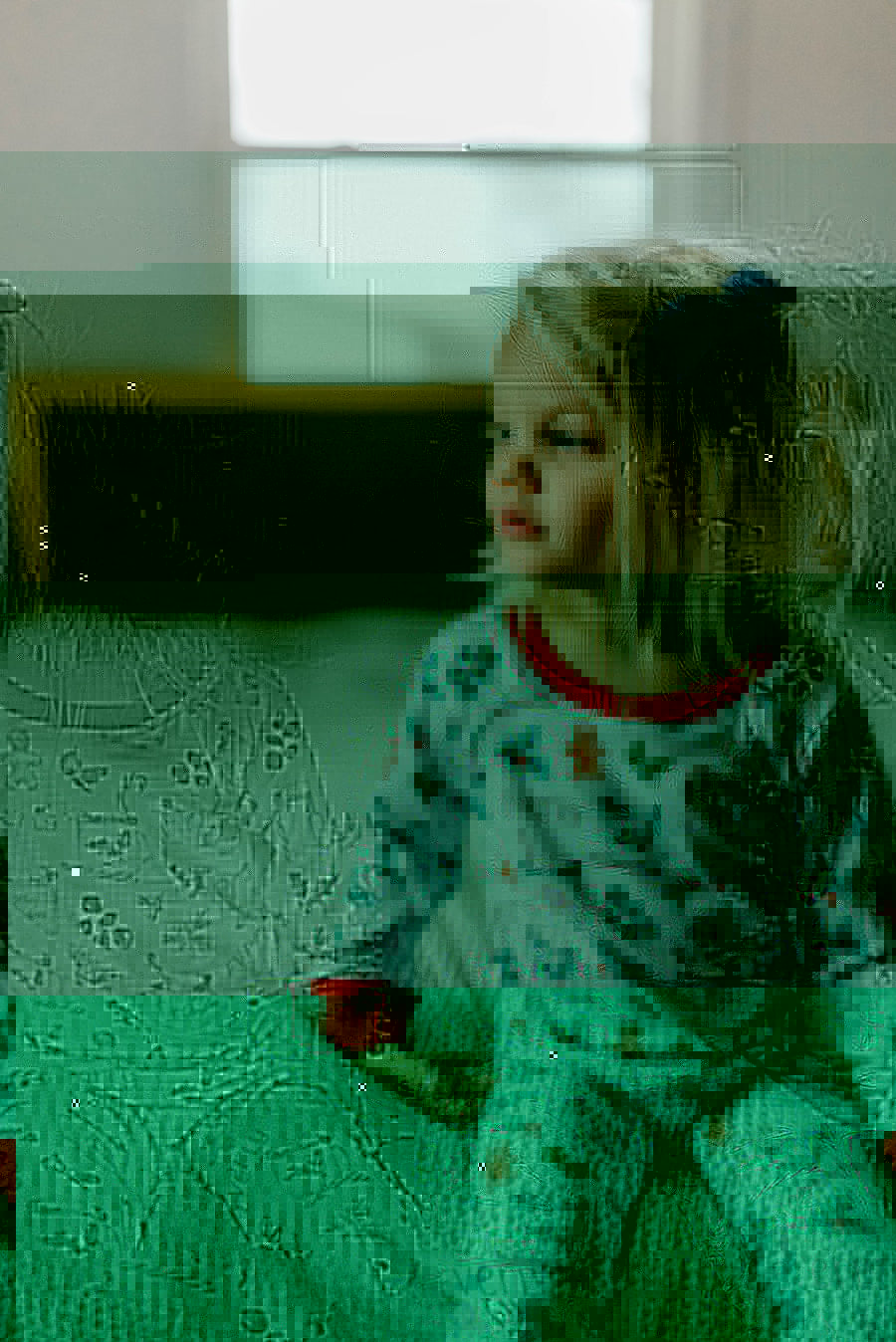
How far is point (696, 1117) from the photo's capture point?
72cm

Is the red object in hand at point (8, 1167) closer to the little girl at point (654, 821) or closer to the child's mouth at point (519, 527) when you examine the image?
the little girl at point (654, 821)

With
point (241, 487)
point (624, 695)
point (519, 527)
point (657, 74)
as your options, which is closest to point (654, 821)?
point (624, 695)

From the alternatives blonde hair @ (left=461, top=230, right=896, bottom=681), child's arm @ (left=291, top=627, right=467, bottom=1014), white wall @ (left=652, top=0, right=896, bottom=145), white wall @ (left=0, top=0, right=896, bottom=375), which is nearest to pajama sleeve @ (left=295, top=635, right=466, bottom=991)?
child's arm @ (left=291, top=627, right=467, bottom=1014)

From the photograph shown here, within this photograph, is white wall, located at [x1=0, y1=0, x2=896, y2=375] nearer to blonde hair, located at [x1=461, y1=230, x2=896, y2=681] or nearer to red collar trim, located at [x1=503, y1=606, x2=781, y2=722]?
blonde hair, located at [x1=461, y1=230, x2=896, y2=681]

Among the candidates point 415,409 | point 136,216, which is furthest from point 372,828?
point 136,216

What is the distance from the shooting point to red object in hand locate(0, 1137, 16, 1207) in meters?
0.73

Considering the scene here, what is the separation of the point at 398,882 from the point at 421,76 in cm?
41

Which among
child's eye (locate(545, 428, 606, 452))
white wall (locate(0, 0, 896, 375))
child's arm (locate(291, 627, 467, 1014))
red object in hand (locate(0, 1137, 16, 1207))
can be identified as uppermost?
white wall (locate(0, 0, 896, 375))

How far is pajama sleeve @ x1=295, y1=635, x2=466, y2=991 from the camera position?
2.35 ft

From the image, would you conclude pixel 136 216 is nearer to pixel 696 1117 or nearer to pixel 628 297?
pixel 628 297

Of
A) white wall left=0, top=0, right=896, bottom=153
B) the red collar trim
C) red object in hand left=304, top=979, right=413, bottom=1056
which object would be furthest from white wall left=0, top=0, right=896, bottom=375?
red object in hand left=304, top=979, right=413, bottom=1056

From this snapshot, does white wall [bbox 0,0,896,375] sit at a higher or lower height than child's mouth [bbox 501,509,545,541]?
higher

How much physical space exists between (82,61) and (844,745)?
0.53 meters

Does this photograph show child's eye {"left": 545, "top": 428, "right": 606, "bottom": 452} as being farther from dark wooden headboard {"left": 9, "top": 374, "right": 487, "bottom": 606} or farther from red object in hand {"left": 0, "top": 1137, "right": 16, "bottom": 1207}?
red object in hand {"left": 0, "top": 1137, "right": 16, "bottom": 1207}
